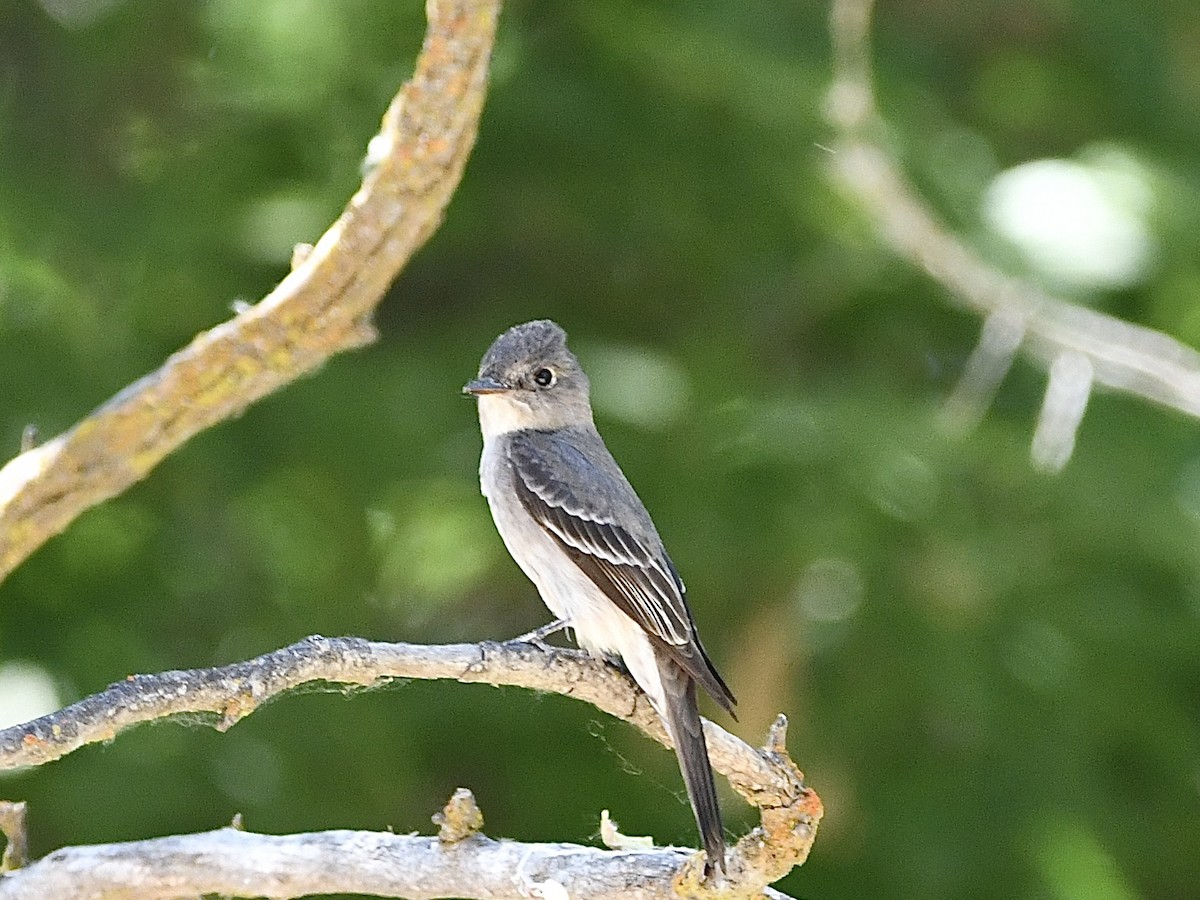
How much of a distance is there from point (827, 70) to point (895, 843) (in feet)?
Answer: 9.62

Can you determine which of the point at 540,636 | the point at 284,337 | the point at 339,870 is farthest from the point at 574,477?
the point at 339,870

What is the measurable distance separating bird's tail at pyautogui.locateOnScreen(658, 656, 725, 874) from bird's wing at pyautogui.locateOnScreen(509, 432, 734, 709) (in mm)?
47

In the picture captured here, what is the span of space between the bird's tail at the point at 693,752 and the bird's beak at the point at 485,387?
1086 millimetres

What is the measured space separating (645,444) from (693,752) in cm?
307

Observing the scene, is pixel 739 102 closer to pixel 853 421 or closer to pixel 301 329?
pixel 853 421

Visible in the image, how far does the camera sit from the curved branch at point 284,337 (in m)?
4.11

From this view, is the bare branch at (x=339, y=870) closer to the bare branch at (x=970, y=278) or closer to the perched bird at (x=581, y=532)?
the perched bird at (x=581, y=532)

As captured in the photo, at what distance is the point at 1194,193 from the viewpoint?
7.00 m

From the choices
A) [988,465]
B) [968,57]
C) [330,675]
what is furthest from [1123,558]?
[330,675]

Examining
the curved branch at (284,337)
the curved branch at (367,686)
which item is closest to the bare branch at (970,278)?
the curved branch at (284,337)

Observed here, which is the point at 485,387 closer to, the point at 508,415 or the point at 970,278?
the point at 508,415

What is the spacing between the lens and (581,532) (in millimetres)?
4852

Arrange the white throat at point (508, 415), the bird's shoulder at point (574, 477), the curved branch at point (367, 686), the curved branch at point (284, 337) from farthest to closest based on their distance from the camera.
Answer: the white throat at point (508, 415) → the bird's shoulder at point (574, 477) → the curved branch at point (284, 337) → the curved branch at point (367, 686)

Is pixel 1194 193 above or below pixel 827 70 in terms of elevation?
below
